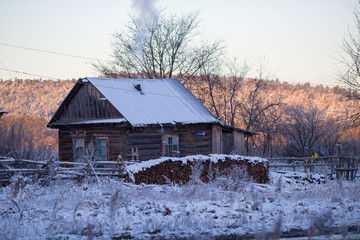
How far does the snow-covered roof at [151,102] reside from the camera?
2483 centimetres

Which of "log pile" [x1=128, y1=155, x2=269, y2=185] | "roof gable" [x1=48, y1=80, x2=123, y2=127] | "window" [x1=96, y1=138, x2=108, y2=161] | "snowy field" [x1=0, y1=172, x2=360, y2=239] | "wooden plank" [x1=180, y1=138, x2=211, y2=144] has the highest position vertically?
"roof gable" [x1=48, y1=80, x2=123, y2=127]

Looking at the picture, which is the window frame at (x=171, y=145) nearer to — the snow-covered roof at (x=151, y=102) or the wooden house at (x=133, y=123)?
the wooden house at (x=133, y=123)

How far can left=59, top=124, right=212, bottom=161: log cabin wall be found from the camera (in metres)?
23.9

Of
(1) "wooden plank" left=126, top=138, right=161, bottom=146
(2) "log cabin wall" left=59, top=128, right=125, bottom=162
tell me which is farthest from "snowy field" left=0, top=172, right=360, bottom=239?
(2) "log cabin wall" left=59, top=128, right=125, bottom=162

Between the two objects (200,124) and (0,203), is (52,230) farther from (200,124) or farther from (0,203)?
(200,124)

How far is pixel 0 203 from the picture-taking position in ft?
36.4

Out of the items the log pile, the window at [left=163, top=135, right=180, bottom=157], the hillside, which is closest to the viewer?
the log pile

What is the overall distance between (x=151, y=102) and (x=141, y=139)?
3.55m

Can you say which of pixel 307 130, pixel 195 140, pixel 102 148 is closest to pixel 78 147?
pixel 102 148

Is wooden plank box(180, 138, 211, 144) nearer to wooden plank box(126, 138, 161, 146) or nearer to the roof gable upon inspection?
wooden plank box(126, 138, 161, 146)

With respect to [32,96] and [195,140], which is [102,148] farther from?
[32,96]

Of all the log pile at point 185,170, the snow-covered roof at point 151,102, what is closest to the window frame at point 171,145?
the snow-covered roof at point 151,102

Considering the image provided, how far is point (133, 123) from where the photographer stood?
23312mm

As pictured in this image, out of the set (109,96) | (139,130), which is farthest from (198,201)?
(109,96)
